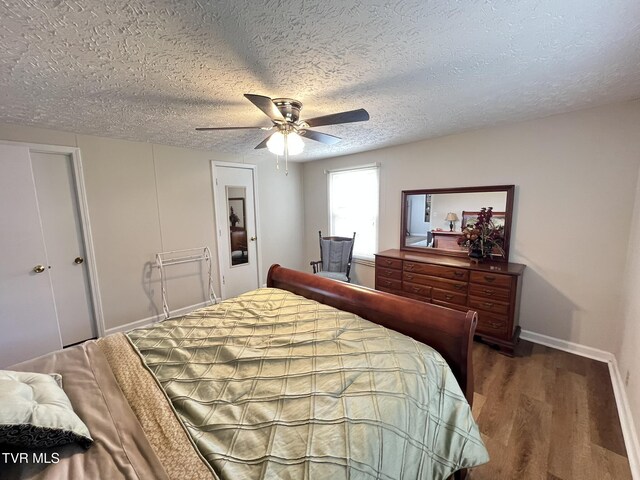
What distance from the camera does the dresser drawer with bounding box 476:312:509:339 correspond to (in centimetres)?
252

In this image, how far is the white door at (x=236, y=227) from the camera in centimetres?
387

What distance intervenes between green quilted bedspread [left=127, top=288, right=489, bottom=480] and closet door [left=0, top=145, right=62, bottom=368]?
1742mm

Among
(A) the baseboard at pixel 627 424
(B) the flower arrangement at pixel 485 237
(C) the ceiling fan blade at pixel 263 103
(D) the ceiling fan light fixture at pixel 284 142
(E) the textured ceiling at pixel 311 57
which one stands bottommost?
(A) the baseboard at pixel 627 424

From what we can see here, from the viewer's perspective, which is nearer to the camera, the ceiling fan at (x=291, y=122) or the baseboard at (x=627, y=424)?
the baseboard at (x=627, y=424)

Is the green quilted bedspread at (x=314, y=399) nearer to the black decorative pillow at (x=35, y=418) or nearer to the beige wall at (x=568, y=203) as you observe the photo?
the black decorative pillow at (x=35, y=418)

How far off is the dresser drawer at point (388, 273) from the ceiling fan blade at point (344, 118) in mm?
2026

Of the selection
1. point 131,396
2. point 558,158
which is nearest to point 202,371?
point 131,396

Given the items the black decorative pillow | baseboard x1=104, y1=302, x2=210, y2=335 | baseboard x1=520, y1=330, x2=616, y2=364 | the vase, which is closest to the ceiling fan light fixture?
the black decorative pillow

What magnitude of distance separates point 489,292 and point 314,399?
227 centimetres

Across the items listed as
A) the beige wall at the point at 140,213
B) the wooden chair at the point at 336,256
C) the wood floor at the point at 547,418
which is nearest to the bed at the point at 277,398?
the wood floor at the point at 547,418

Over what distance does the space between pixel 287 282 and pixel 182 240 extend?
1.91 meters

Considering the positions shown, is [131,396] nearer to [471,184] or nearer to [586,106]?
[471,184]

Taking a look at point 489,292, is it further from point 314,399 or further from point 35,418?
point 35,418

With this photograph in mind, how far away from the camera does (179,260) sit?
352 centimetres
